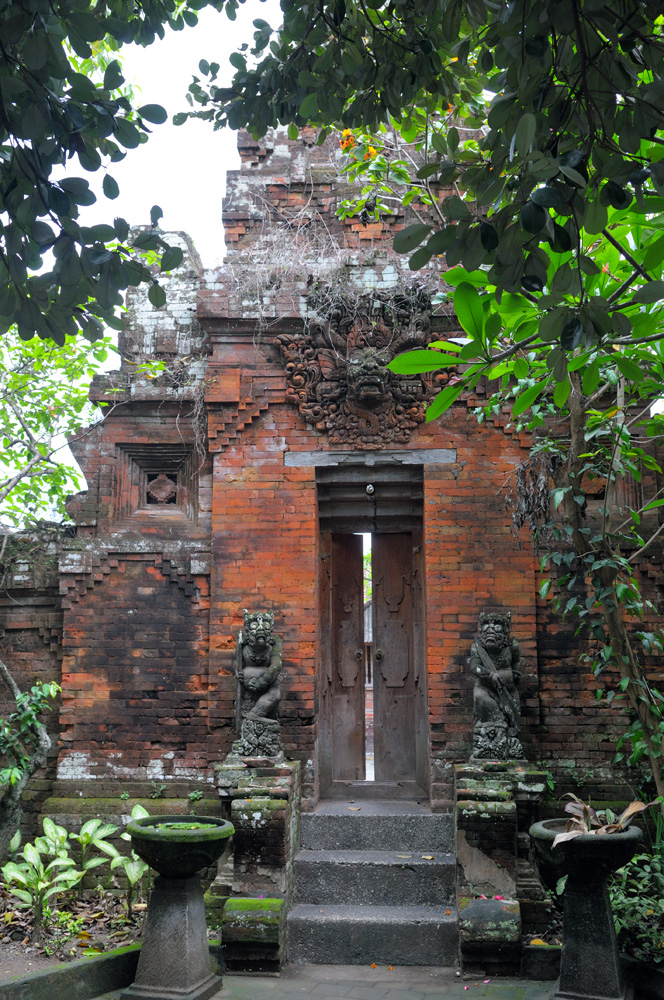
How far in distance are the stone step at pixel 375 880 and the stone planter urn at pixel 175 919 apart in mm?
1173

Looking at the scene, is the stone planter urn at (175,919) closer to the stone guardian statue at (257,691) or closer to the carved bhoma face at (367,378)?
the stone guardian statue at (257,691)

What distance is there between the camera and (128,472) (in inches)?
305

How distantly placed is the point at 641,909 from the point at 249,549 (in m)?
3.89

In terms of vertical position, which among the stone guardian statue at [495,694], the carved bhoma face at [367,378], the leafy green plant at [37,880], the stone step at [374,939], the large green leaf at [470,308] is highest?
the carved bhoma face at [367,378]

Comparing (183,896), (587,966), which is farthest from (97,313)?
(587,966)

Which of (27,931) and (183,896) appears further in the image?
(27,931)

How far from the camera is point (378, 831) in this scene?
643 centimetres

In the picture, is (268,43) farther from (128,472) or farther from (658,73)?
(128,472)

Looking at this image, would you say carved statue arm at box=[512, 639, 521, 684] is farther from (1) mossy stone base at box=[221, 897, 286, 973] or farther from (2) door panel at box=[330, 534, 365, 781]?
(1) mossy stone base at box=[221, 897, 286, 973]

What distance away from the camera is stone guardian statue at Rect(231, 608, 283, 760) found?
6.44m

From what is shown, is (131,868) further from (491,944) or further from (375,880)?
(491,944)

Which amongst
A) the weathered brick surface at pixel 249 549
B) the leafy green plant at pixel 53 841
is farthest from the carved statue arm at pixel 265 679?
the leafy green plant at pixel 53 841

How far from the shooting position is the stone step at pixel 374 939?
18.2 feet

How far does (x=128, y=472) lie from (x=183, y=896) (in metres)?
3.94
